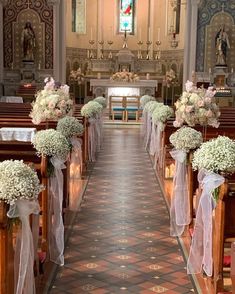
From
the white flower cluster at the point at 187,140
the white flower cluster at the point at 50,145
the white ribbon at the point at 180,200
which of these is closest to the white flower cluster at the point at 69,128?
the white ribbon at the point at 180,200

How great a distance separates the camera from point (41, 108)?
27.2 ft

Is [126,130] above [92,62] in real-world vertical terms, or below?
below

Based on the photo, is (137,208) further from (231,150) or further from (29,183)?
(29,183)

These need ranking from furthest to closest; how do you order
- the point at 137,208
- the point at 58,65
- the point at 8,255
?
the point at 58,65 < the point at 137,208 < the point at 8,255

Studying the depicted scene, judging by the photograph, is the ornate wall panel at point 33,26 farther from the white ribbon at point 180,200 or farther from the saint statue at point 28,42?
the white ribbon at point 180,200

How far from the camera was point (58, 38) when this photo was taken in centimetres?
2131

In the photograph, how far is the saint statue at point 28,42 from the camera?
21219mm

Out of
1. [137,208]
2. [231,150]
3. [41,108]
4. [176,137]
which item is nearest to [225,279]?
[231,150]

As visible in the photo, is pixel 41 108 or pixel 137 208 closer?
pixel 137 208

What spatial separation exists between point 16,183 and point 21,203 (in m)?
0.17

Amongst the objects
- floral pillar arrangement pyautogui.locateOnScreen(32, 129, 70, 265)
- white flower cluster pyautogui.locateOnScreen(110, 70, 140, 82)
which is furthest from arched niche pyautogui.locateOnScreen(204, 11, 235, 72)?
floral pillar arrangement pyautogui.locateOnScreen(32, 129, 70, 265)

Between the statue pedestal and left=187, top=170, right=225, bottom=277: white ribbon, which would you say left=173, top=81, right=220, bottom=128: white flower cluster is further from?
the statue pedestal

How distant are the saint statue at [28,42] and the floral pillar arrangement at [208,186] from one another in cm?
1689

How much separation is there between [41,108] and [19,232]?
4.45 meters
